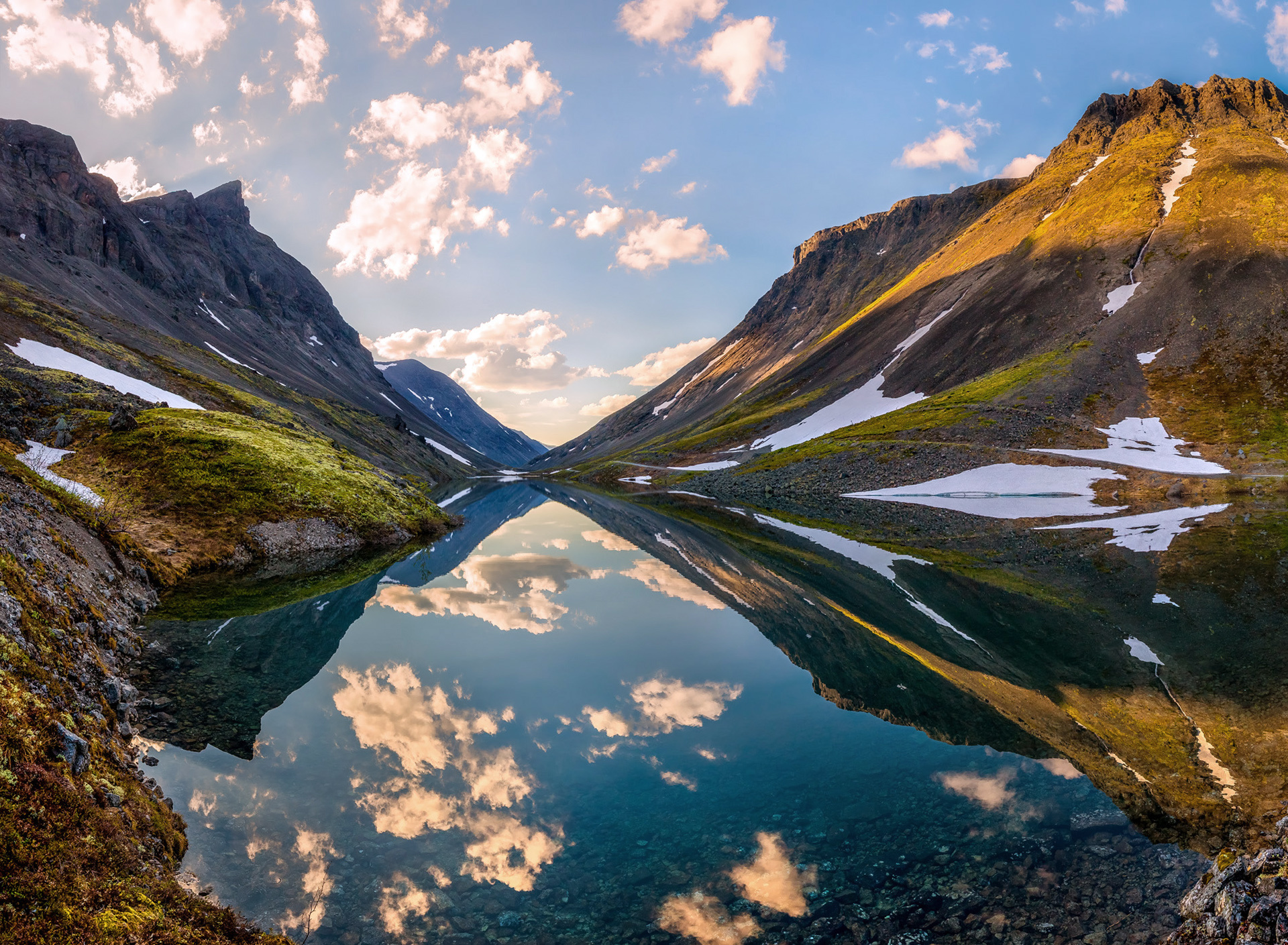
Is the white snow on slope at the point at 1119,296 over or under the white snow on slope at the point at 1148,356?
over

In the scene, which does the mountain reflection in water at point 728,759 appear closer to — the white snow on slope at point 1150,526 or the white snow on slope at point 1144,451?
the white snow on slope at point 1150,526

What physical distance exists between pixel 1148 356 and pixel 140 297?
652 ft

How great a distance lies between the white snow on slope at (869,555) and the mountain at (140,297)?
67128 mm

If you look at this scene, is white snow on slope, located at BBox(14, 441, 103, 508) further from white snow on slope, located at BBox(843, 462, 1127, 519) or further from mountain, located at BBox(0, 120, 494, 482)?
white snow on slope, located at BBox(843, 462, 1127, 519)

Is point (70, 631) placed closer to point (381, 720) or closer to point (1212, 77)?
point (381, 720)

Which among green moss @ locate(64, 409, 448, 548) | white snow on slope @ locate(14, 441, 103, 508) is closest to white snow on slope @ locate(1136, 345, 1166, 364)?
green moss @ locate(64, 409, 448, 548)

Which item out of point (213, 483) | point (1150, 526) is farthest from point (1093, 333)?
point (213, 483)

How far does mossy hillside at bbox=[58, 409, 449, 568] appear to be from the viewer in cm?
2952

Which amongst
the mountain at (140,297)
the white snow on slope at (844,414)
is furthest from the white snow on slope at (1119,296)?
the mountain at (140,297)

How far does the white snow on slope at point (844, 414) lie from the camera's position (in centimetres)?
10675

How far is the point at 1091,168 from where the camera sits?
160000mm

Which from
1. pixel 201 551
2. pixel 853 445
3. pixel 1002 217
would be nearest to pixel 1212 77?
pixel 1002 217

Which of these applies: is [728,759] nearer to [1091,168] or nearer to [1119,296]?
[1119,296]

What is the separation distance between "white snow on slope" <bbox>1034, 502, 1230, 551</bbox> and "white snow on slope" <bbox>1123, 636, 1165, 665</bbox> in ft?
64.4
